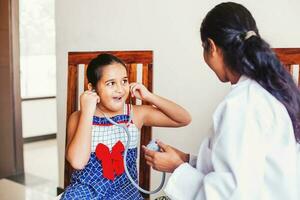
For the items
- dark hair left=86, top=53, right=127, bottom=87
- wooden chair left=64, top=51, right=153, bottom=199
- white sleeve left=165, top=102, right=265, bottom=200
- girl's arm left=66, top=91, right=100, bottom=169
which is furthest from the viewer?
wooden chair left=64, top=51, right=153, bottom=199

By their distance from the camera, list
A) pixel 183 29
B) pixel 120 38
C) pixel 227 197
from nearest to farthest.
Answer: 1. pixel 227 197
2. pixel 183 29
3. pixel 120 38

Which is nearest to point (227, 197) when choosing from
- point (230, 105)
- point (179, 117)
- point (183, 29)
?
point (230, 105)

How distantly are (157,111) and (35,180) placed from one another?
6.57 ft

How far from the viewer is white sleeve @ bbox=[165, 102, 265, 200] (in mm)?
801

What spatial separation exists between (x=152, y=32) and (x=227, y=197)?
47.8 inches

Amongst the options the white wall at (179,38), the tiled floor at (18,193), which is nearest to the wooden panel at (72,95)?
the white wall at (179,38)

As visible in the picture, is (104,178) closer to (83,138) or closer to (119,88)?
(83,138)

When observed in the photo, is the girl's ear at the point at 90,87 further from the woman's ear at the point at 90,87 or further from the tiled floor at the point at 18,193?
the tiled floor at the point at 18,193

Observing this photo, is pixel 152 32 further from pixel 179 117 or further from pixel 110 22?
pixel 179 117

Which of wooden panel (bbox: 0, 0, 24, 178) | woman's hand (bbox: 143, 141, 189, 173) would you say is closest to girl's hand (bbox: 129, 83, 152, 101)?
woman's hand (bbox: 143, 141, 189, 173)

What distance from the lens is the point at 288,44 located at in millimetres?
1481

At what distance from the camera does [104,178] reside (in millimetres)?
1284

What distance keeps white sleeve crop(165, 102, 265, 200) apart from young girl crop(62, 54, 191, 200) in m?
0.50

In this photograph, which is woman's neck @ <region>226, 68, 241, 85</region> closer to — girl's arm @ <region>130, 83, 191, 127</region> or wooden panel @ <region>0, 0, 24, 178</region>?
girl's arm @ <region>130, 83, 191, 127</region>
